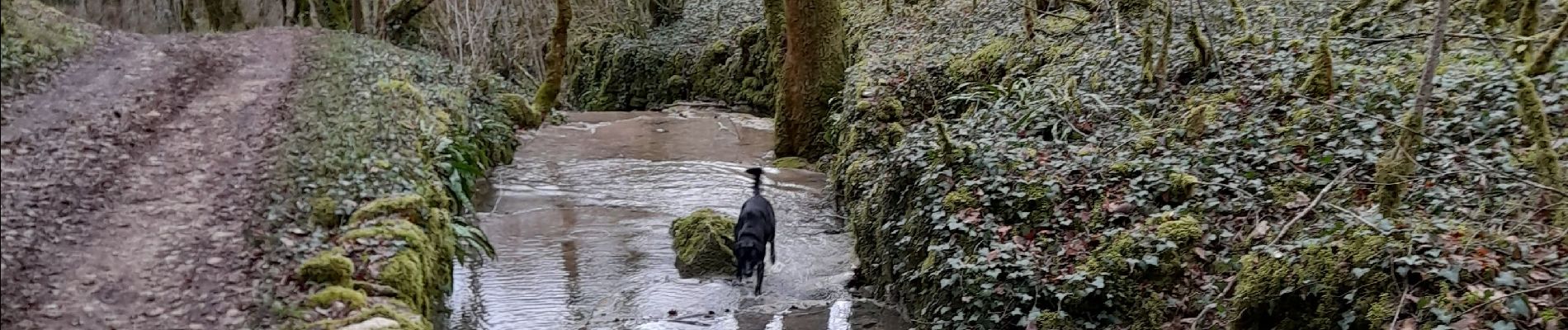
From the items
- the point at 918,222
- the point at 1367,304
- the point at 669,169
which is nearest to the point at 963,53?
the point at 669,169

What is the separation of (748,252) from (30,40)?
5506 millimetres

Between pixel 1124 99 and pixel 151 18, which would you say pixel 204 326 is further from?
pixel 151 18

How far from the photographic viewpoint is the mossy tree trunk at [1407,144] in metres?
5.08

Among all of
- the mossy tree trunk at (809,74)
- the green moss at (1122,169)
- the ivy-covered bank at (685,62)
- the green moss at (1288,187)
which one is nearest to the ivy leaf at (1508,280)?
the green moss at (1288,187)

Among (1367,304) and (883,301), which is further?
(883,301)

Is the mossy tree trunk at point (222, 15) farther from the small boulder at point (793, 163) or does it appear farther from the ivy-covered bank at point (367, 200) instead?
the small boulder at point (793, 163)

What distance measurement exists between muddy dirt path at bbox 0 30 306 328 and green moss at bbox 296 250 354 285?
29 centimetres

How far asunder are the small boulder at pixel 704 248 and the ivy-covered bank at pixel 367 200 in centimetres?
177

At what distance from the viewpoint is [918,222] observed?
24.3 ft

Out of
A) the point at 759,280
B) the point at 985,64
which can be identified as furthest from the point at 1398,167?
the point at 985,64

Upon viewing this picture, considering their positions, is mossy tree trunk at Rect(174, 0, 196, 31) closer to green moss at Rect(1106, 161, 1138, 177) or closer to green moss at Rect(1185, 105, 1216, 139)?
green moss at Rect(1106, 161, 1138, 177)

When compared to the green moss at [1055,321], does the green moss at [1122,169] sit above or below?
above

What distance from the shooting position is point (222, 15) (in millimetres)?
18453

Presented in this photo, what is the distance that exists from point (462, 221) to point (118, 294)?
4.47m
